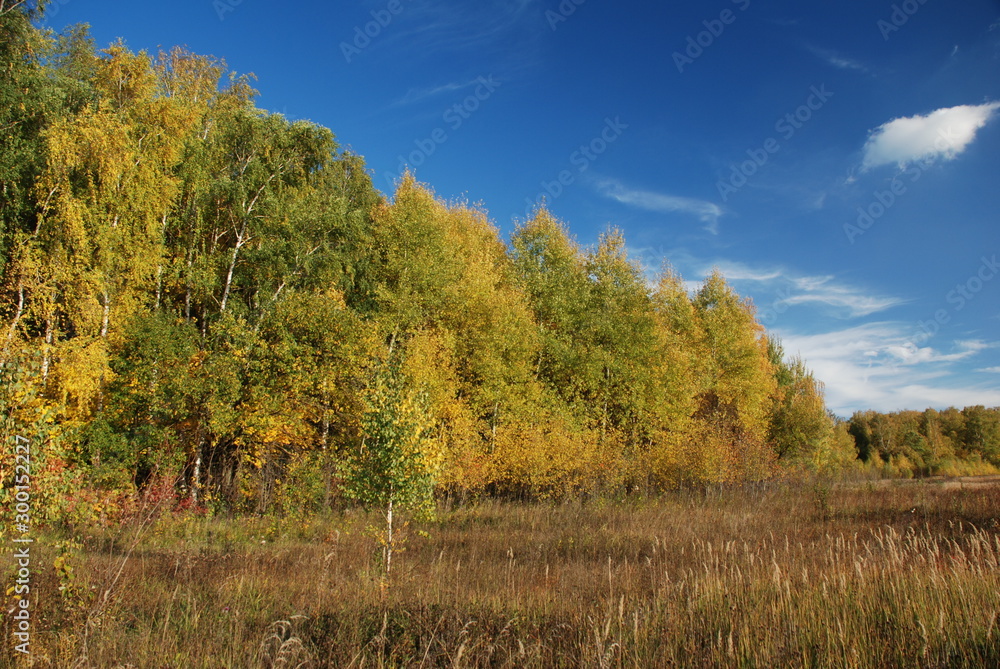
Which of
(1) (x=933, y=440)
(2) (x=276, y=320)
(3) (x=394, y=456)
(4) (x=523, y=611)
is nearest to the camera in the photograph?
(4) (x=523, y=611)

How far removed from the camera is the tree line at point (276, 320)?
16641 mm

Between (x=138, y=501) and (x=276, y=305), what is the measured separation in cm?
793

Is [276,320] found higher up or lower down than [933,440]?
higher up

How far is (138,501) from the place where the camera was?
1559cm

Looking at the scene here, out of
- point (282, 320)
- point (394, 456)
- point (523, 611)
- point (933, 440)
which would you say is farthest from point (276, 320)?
point (933, 440)

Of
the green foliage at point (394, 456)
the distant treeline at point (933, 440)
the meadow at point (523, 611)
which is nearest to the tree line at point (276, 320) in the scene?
the green foliage at point (394, 456)

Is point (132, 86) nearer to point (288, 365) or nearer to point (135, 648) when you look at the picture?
point (288, 365)

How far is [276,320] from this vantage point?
1984 centimetres

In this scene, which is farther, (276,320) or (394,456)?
(276,320)

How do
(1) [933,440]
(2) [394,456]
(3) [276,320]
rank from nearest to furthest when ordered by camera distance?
(2) [394,456]
(3) [276,320]
(1) [933,440]

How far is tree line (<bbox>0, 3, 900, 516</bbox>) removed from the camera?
16641 millimetres

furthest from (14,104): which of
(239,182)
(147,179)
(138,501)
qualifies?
(138,501)

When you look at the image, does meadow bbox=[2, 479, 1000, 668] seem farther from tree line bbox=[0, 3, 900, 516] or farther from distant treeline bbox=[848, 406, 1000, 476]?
distant treeline bbox=[848, 406, 1000, 476]

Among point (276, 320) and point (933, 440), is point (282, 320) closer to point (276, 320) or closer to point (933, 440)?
point (276, 320)
